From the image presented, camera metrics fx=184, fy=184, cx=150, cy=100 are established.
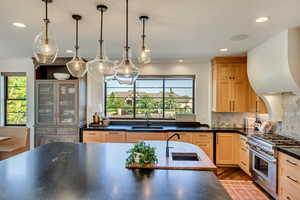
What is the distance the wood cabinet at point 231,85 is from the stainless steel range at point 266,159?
1.01 m

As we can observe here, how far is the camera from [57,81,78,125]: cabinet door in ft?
Answer: 14.3

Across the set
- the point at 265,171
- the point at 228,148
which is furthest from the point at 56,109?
the point at 265,171

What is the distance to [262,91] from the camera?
11.5 feet

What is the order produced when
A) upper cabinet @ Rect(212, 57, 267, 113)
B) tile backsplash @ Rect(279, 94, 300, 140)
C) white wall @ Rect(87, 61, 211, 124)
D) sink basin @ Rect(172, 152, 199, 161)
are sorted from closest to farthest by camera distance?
1. sink basin @ Rect(172, 152, 199, 161)
2. tile backsplash @ Rect(279, 94, 300, 140)
3. upper cabinet @ Rect(212, 57, 267, 113)
4. white wall @ Rect(87, 61, 211, 124)

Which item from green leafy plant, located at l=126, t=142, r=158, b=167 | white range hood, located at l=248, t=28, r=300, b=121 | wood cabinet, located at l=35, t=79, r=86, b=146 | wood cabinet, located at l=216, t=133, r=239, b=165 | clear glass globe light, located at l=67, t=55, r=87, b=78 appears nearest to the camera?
green leafy plant, located at l=126, t=142, r=158, b=167

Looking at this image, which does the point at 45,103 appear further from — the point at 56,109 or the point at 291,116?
the point at 291,116

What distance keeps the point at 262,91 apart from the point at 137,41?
2514 millimetres

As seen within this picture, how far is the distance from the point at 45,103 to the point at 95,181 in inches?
144

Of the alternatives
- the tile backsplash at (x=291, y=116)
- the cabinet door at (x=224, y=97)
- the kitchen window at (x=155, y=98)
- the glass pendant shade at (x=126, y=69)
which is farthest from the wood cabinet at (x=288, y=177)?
the kitchen window at (x=155, y=98)

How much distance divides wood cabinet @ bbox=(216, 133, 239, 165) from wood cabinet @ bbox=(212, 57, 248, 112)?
0.59 meters

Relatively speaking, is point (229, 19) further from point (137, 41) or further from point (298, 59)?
point (137, 41)

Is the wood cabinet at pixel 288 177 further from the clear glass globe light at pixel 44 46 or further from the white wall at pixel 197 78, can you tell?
the clear glass globe light at pixel 44 46

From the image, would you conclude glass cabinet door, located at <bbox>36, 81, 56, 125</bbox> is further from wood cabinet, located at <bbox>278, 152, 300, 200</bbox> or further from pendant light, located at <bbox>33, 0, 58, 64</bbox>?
wood cabinet, located at <bbox>278, 152, 300, 200</bbox>

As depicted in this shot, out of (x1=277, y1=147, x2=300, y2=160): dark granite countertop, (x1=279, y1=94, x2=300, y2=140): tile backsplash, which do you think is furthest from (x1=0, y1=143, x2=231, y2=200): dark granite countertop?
(x1=279, y1=94, x2=300, y2=140): tile backsplash
